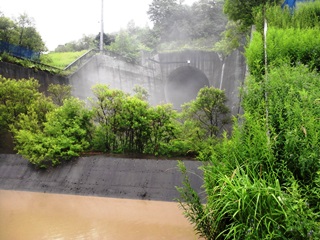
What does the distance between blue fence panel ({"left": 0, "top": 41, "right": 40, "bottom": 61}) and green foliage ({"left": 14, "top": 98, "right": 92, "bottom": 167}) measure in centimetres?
663

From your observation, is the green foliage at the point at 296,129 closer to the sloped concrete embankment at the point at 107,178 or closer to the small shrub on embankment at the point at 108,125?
the sloped concrete embankment at the point at 107,178

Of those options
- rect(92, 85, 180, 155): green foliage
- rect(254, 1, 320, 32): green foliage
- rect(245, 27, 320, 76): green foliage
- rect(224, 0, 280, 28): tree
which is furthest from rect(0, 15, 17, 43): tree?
rect(245, 27, 320, 76): green foliage

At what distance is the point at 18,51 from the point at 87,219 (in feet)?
41.9

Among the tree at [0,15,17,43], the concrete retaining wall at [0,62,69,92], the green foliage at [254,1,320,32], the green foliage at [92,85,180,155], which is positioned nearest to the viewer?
the green foliage at [254,1,320,32]

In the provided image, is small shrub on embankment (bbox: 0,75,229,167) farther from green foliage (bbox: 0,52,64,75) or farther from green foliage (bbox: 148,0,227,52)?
green foliage (bbox: 148,0,227,52)

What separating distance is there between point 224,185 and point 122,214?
14.1 feet

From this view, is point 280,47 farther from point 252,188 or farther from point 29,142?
point 29,142

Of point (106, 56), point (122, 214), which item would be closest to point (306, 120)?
point (122, 214)

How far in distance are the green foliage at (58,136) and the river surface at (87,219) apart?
1530 mm

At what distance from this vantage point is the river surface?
507 centimetres

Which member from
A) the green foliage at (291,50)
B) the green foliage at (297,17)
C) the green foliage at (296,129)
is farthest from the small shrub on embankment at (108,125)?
the green foliage at (296,129)

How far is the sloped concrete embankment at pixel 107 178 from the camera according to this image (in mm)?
8070

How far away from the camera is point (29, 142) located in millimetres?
9617

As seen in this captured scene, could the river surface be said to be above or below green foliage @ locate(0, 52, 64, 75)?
below
